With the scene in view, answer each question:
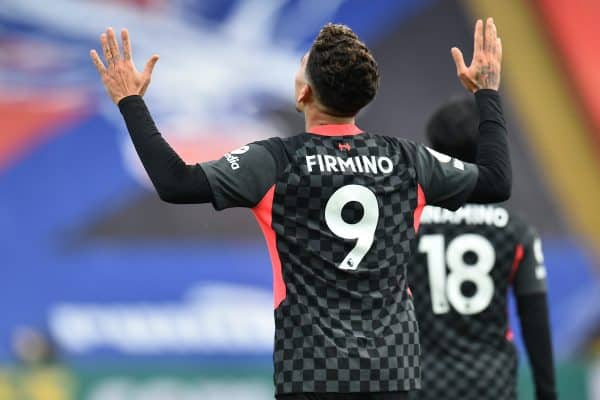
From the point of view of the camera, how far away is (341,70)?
8.66 feet

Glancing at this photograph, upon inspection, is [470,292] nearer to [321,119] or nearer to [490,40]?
[490,40]

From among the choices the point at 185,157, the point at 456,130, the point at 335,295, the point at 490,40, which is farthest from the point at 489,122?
the point at 185,157

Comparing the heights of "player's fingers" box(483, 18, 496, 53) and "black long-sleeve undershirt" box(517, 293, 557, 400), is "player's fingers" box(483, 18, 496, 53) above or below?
above

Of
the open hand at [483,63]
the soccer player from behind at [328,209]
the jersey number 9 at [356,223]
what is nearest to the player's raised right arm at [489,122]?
the open hand at [483,63]

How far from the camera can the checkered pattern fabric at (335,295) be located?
258 cm

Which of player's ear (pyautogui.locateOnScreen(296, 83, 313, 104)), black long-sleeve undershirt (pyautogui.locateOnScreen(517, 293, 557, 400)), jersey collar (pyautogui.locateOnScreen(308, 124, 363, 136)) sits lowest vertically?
black long-sleeve undershirt (pyautogui.locateOnScreen(517, 293, 557, 400))

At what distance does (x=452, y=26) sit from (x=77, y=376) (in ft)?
12.8

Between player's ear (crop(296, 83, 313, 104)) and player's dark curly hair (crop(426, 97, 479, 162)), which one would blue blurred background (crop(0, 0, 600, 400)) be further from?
player's ear (crop(296, 83, 313, 104))

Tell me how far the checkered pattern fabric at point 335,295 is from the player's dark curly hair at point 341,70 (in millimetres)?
118

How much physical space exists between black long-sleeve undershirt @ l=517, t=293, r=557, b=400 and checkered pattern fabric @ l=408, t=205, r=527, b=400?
84 mm

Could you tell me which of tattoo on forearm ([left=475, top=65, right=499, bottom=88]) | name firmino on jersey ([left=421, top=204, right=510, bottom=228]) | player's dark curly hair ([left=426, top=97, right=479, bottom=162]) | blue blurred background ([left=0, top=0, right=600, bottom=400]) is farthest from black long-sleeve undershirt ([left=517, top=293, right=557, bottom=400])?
blue blurred background ([left=0, top=0, right=600, bottom=400])

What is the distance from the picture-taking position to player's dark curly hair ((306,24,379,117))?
264cm

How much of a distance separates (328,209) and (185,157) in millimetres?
5055

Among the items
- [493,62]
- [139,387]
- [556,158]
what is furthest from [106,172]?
[493,62]
